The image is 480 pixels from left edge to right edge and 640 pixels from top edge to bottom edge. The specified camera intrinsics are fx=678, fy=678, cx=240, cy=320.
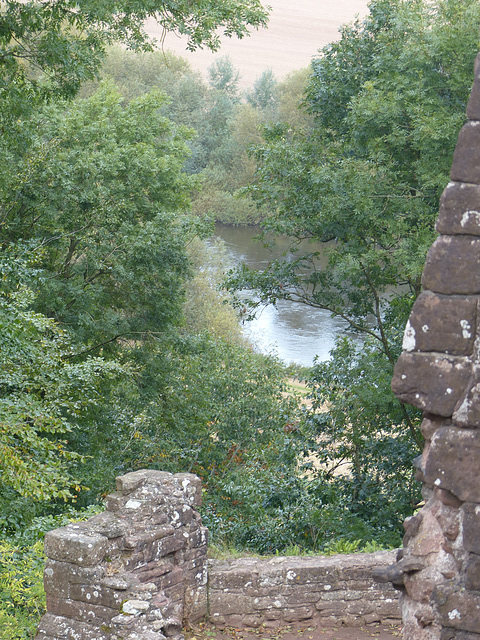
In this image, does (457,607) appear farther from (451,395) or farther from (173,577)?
(173,577)

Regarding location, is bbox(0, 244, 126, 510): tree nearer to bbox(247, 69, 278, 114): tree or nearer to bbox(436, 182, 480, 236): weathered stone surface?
bbox(436, 182, 480, 236): weathered stone surface

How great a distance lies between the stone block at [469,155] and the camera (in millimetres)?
2811

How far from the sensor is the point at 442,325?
2.81m

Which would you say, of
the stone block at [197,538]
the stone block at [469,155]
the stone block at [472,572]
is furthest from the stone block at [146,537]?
the stone block at [469,155]

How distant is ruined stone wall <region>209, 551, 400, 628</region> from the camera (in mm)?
6188

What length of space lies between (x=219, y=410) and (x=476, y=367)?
13398 millimetres

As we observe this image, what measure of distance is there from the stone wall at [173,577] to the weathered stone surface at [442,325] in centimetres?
327

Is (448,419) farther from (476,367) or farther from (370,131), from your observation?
(370,131)

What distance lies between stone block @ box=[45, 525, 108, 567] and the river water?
20826mm

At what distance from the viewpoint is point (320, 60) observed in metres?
12.8

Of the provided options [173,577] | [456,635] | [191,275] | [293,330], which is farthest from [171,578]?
[293,330]

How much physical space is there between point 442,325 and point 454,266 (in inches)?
9.8

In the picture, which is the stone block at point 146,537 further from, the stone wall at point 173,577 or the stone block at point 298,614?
the stone block at point 298,614

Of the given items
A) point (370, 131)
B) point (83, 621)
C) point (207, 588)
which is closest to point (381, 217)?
point (370, 131)
